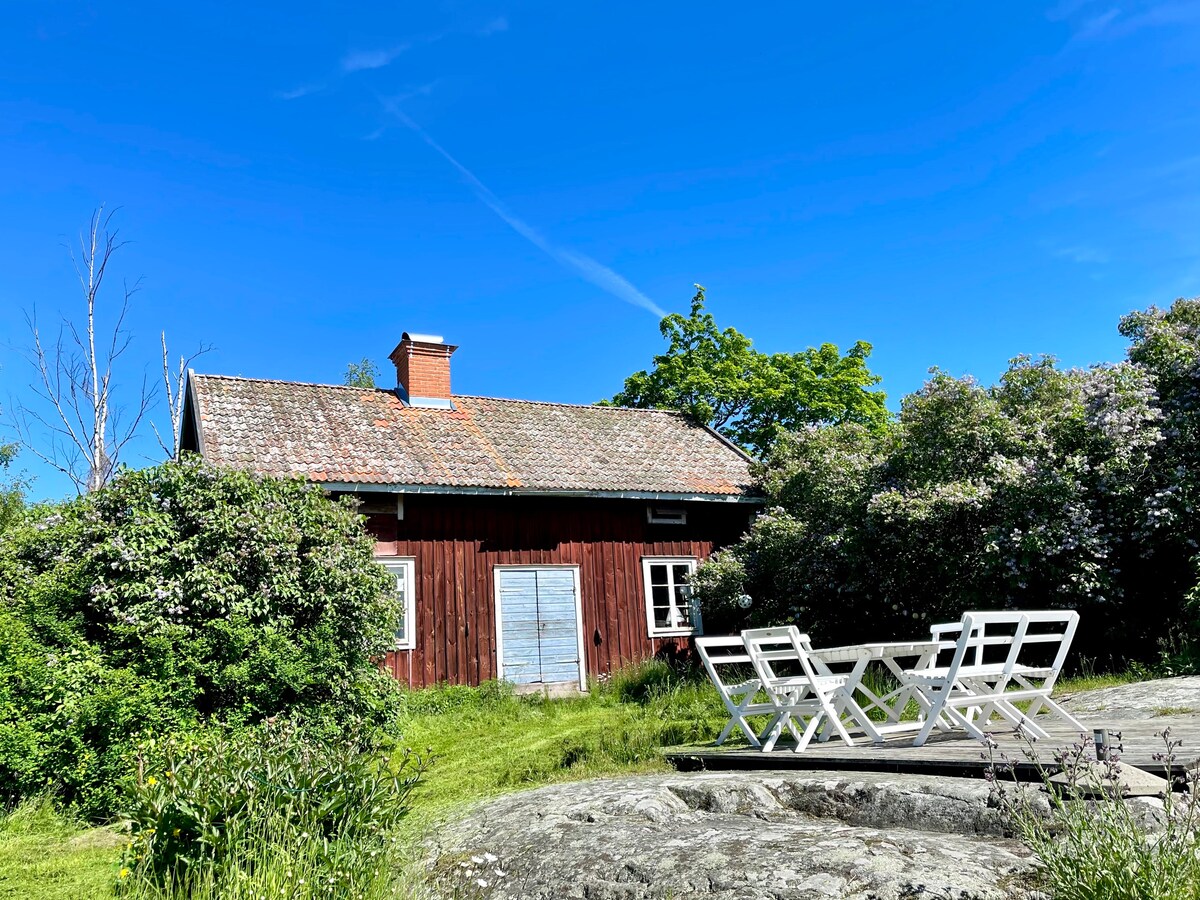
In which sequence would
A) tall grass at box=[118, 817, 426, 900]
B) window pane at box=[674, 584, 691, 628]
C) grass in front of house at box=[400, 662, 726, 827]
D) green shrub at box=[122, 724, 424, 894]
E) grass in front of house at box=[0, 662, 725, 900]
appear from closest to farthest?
tall grass at box=[118, 817, 426, 900] < green shrub at box=[122, 724, 424, 894] < grass in front of house at box=[0, 662, 725, 900] < grass in front of house at box=[400, 662, 726, 827] < window pane at box=[674, 584, 691, 628]

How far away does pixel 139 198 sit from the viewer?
61.9 feet

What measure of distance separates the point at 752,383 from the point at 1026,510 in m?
16.7

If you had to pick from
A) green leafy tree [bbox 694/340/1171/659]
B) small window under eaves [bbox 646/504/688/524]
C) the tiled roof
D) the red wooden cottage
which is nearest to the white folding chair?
green leafy tree [bbox 694/340/1171/659]

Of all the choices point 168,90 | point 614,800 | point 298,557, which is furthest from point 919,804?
point 168,90

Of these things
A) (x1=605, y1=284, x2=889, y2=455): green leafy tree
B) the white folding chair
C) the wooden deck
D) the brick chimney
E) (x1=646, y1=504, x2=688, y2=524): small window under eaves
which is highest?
(x1=605, y1=284, x2=889, y2=455): green leafy tree

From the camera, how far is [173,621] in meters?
7.48

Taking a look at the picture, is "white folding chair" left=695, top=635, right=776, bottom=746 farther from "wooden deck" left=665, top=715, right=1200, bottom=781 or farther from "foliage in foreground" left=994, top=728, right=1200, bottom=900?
"foliage in foreground" left=994, top=728, right=1200, bottom=900

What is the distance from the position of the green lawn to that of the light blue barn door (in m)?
0.86

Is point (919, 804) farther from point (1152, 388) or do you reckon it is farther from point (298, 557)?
point (1152, 388)

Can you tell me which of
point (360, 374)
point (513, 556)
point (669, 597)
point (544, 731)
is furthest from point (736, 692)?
point (360, 374)

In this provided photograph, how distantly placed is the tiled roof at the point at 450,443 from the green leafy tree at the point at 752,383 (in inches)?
349

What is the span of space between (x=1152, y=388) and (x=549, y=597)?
385 inches

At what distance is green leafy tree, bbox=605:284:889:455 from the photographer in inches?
1097

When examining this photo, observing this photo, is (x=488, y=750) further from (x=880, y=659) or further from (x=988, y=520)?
(x=988, y=520)
